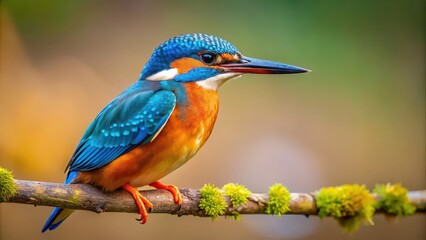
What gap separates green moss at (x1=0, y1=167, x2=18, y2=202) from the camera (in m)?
1.70

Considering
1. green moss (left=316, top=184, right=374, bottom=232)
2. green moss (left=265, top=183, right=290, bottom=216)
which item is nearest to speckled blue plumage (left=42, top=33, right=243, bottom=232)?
green moss (left=265, top=183, right=290, bottom=216)

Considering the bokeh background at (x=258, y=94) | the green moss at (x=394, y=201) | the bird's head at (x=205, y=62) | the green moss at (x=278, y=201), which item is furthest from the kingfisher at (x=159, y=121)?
the bokeh background at (x=258, y=94)

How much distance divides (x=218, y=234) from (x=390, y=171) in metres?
1.41

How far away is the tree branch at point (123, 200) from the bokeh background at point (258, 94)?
1572 millimetres

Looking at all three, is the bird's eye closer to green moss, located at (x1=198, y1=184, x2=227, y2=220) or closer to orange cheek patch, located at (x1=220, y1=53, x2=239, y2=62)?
orange cheek patch, located at (x1=220, y1=53, x2=239, y2=62)

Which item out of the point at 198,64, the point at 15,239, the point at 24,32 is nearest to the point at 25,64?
the point at 24,32

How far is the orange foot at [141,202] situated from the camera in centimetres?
205

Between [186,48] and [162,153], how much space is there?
432 millimetres

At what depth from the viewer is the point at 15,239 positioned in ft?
11.6

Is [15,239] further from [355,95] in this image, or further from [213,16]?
[355,95]

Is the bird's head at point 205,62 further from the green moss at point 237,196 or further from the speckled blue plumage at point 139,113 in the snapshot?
the green moss at point 237,196

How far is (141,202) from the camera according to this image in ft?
6.73

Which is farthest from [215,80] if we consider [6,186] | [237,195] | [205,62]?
[6,186]

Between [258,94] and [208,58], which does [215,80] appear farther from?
[258,94]
